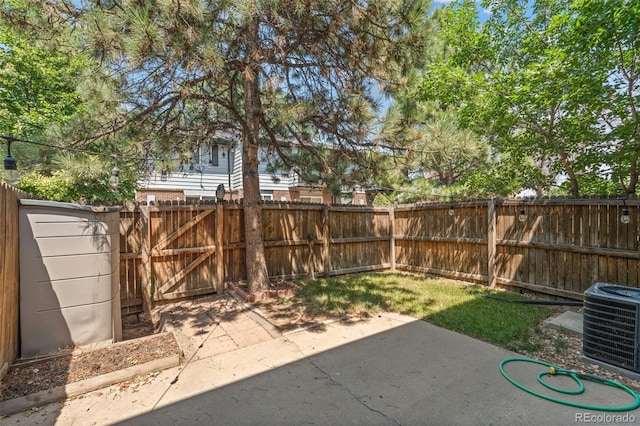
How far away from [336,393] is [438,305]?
308 centimetres

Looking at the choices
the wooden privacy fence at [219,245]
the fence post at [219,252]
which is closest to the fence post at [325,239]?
the wooden privacy fence at [219,245]

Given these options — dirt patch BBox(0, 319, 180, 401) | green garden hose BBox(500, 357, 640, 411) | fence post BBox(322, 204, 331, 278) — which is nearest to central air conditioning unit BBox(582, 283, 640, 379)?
green garden hose BBox(500, 357, 640, 411)

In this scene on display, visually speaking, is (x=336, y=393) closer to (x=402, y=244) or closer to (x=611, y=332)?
(x=611, y=332)

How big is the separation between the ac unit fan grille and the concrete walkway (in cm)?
54

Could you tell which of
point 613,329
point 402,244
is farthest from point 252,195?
point 613,329

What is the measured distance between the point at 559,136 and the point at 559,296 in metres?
3.38

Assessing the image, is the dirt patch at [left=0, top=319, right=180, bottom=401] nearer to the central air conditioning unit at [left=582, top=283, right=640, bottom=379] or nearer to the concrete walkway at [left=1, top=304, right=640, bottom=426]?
the concrete walkway at [left=1, top=304, right=640, bottom=426]

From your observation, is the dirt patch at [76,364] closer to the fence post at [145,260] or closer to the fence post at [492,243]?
the fence post at [145,260]

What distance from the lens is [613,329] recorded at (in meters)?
3.04

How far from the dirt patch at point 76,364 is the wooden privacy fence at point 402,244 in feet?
6.00

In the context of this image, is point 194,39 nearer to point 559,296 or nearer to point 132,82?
point 132,82

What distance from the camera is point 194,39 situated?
11.0ft

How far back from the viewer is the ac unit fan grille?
2.92m

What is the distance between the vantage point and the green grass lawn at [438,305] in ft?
13.1
